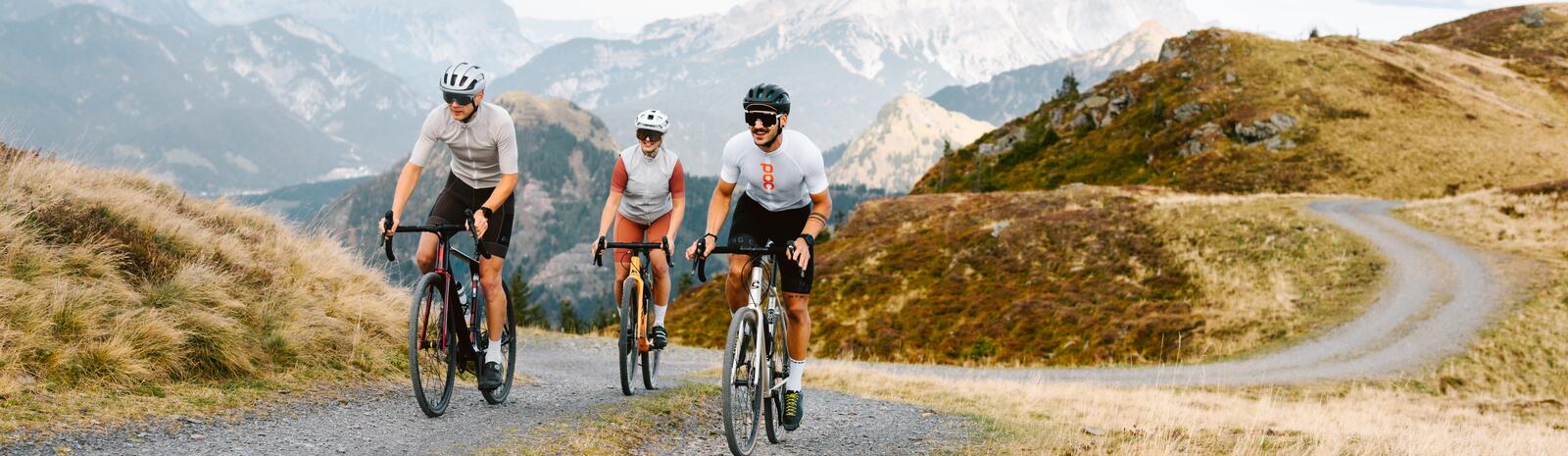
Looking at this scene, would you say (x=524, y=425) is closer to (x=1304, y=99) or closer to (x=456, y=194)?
(x=456, y=194)

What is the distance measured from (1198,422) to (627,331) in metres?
6.79

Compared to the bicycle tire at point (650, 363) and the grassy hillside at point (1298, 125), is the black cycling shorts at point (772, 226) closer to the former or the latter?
the bicycle tire at point (650, 363)

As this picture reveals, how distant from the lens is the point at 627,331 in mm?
10273

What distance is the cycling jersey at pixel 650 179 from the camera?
33.7 ft

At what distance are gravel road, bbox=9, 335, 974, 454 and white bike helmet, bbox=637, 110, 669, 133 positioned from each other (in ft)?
9.86

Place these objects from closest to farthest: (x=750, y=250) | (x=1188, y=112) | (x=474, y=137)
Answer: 1. (x=750, y=250)
2. (x=474, y=137)
3. (x=1188, y=112)

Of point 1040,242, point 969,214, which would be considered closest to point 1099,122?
point 969,214

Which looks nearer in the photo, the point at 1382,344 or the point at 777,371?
the point at 777,371

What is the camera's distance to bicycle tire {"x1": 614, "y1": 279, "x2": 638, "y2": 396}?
10.0 metres

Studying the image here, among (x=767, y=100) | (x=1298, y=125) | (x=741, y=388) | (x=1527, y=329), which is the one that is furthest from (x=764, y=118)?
(x=1298, y=125)

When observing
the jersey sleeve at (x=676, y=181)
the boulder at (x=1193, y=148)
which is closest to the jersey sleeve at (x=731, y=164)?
the jersey sleeve at (x=676, y=181)

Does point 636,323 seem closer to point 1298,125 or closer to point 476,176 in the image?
point 476,176

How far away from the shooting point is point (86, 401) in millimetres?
6996

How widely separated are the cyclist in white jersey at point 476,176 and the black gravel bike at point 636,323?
5.76 feet
